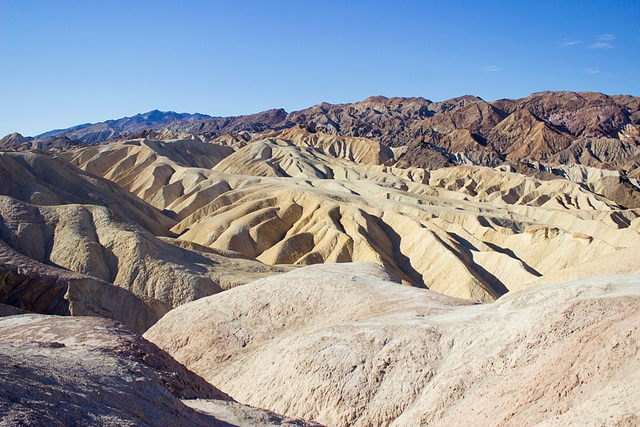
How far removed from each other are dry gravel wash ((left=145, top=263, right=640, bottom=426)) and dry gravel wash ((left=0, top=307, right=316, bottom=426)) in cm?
180

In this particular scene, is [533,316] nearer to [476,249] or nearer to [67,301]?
[67,301]

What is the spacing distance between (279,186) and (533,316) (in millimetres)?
43532

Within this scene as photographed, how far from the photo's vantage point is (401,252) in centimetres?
3522

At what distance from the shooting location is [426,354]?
8797 millimetres

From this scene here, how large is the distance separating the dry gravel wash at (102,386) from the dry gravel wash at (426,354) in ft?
5.90

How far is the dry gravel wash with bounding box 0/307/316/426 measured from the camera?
15.4 feet

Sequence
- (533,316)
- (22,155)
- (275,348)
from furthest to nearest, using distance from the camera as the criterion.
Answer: (22,155) → (275,348) → (533,316)

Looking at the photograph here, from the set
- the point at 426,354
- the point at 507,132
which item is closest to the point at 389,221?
the point at 426,354

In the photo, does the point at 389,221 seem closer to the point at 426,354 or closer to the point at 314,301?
the point at 314,301

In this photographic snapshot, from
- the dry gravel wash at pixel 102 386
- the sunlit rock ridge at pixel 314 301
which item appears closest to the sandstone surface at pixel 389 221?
the sunlit rock ridge at pixel 314 301

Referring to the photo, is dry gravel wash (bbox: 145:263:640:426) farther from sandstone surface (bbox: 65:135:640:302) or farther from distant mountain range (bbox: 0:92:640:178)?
distant mountain range (bbox: 0:92:640:178)

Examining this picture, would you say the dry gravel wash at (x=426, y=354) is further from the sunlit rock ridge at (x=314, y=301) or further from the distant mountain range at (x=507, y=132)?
the distant mountain range at (x=507, y=132)

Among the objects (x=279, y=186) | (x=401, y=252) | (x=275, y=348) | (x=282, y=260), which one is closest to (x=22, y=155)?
(x=282, y=260)

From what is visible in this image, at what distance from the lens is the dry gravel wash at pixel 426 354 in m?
6.52
